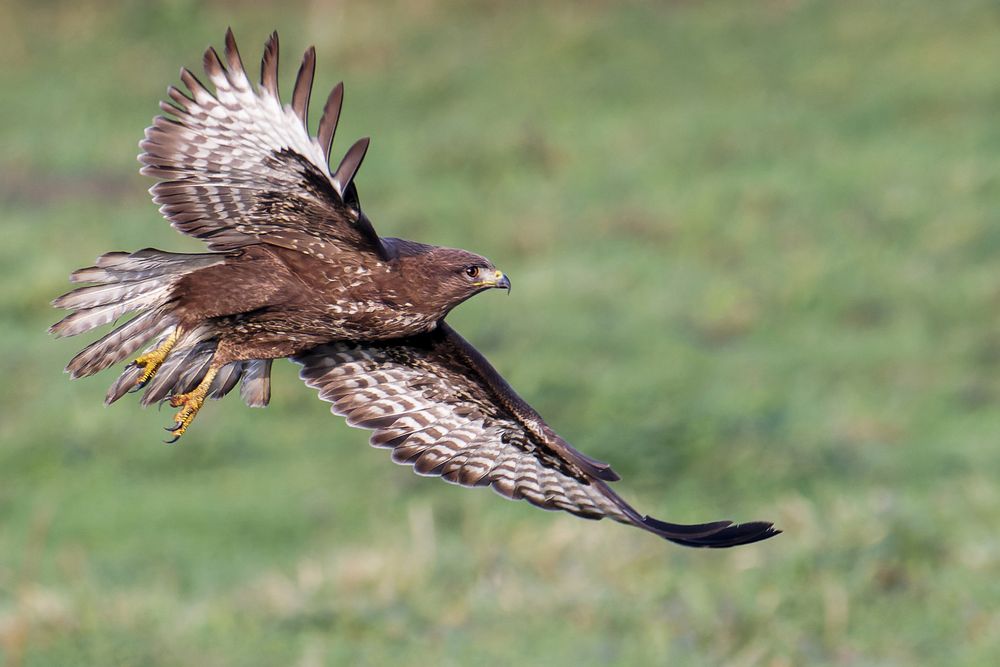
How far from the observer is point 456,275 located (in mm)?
5156

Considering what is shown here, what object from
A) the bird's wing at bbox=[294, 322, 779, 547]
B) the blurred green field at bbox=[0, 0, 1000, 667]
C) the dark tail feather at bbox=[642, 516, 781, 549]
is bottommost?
the dark tail feather at bbox=[642, 516, 781, 549]

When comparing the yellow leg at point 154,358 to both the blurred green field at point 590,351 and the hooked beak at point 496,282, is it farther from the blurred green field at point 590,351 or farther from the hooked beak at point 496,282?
the blurred green field at point 590,351

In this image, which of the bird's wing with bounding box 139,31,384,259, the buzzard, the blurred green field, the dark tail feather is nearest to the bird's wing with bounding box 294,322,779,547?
the buzzard

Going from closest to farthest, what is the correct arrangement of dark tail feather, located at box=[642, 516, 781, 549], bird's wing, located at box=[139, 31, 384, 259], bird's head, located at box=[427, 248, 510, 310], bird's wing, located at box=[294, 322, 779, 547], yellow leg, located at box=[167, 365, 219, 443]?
bird's wing, located at box=[139, 31, 384, 259] < dark tail feather, located at box=[642, 516, 781, 549] < bird's head, located at box=[427, 248, 510, 310] < yellow leg, located at box=[167, 365, 219, 443] < bird's wing, located at box=[294, 322, 779, 547]

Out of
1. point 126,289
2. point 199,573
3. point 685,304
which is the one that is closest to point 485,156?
point 685,304

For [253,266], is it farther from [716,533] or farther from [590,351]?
[590,351]

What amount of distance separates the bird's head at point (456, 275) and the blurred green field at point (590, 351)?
3056 mm

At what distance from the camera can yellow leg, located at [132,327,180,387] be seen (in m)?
5.19

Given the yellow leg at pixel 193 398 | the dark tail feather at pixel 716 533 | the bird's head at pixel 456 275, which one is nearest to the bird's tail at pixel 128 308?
the yellow leg at pixel 193 398

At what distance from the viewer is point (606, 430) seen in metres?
11.4

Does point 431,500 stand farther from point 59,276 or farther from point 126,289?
point 126,289

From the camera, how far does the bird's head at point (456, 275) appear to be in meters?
5.12

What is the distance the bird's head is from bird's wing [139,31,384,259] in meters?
0.22

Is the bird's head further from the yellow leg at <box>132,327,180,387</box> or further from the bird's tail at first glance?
the yellow leg at <box>132,327,180,387</box>
